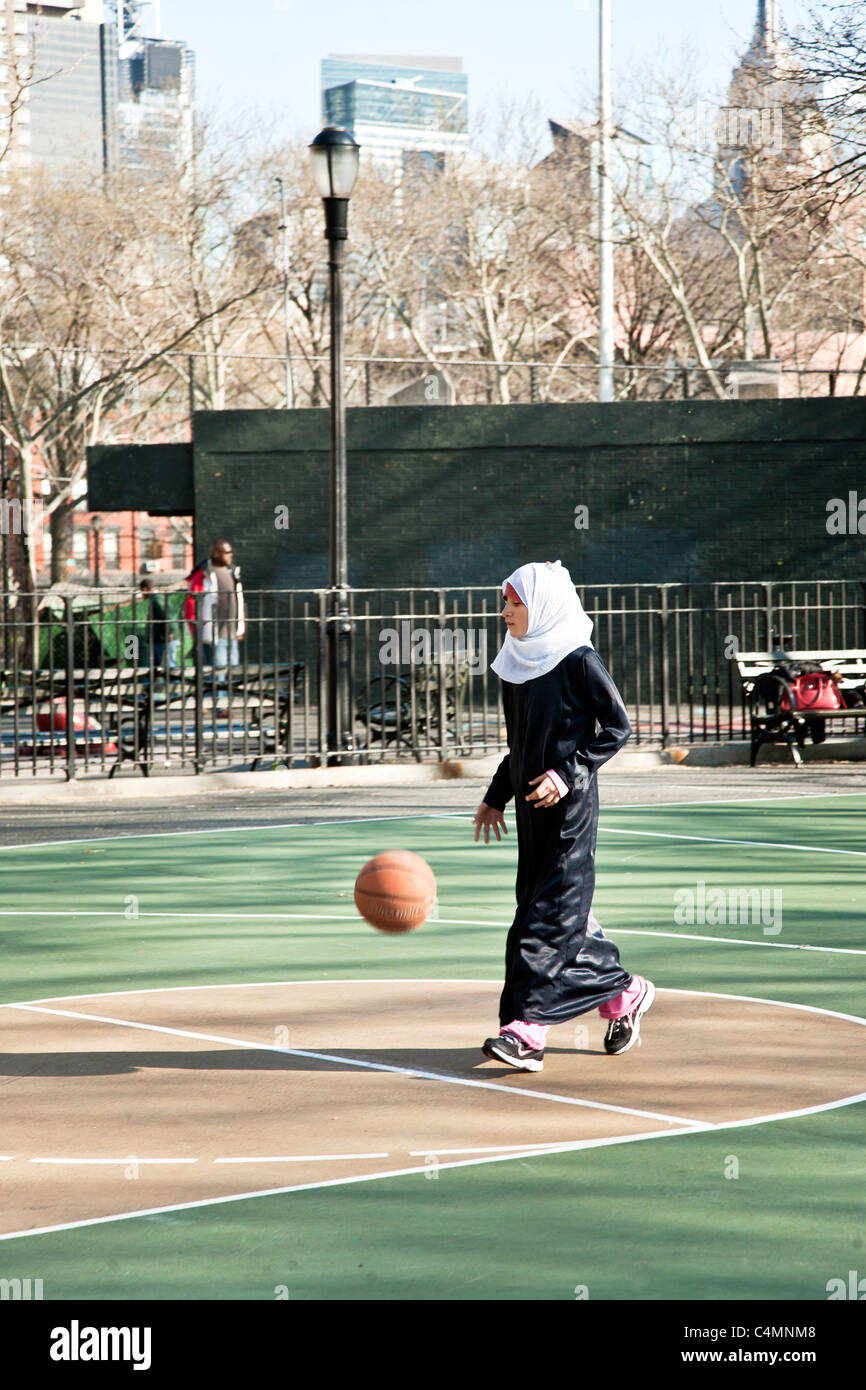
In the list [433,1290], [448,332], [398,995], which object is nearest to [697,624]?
[398,995]

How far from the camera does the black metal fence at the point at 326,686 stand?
17.1 metres

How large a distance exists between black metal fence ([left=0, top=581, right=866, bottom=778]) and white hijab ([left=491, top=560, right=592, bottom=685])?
9.18m

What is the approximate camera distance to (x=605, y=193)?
4028 centimetres

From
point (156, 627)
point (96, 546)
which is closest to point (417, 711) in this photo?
point (156, 627)

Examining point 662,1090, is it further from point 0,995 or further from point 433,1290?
point 0,995

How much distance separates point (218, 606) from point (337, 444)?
2.20m

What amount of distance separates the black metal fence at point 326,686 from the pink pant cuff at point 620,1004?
30.8 ft

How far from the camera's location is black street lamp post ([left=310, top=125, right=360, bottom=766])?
686 inches

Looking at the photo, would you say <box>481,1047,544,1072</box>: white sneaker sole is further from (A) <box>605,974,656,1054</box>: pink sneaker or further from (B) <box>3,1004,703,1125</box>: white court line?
(A) <box>605,974,656,1054</box>: pink sneaker

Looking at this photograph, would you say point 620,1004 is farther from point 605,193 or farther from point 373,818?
point 605,193

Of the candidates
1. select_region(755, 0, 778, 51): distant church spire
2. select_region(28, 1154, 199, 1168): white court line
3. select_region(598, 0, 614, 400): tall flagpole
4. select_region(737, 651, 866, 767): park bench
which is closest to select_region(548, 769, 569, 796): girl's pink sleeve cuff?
select_region(28, 1154, 199, 1168): white court line

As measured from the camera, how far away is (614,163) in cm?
4119
